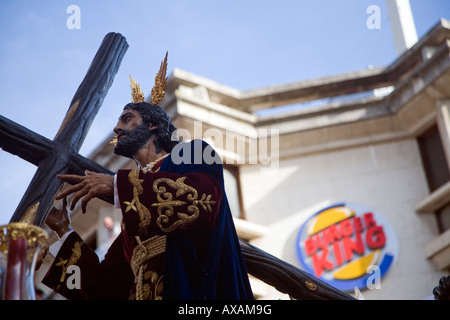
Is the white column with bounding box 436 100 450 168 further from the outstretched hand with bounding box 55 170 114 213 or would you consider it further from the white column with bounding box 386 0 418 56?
the outstretched hand with bounding box 55 170 114 213

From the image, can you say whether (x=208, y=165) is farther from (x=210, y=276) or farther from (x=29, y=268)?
(x=29, y=268)

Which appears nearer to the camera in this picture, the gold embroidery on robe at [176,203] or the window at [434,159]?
the gold embroidery on robe at [176,203]

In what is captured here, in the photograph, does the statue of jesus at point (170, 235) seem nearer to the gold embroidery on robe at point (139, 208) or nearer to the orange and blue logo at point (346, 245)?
the gold embroidery on robe at point (139, 208)

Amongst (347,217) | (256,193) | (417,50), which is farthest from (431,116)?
(256,193)

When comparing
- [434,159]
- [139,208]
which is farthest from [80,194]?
[434,159]

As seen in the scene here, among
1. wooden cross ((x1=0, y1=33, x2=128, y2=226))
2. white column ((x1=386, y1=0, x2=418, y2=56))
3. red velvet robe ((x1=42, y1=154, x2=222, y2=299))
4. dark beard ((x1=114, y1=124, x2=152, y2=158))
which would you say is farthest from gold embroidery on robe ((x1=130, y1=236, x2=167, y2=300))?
white column ((x1=386, y1=0, x2=418, y2=56))

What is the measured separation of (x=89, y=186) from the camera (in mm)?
5566

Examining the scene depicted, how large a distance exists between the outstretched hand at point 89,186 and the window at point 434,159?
1463 centimetres

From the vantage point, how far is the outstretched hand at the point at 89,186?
551 cm

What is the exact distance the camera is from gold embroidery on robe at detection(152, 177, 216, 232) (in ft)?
18.2

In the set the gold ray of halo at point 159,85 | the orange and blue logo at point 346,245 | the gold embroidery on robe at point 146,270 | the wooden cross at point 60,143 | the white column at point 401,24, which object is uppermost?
the white column at point 401,24

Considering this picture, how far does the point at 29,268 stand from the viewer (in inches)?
164

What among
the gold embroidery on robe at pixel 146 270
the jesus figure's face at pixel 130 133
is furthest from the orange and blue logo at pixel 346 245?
the gold embroidery on robe at pixel 146 270

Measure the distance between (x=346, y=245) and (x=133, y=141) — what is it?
12.6 m
